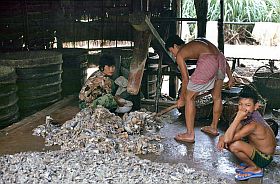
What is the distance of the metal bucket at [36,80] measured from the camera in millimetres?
6122

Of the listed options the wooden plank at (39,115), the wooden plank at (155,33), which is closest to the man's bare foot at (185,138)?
the wooden plank at (155,33)

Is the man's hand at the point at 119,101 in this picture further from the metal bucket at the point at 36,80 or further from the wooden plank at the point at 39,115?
the metal bucket at the point at 36,80

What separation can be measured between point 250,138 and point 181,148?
0.95 m

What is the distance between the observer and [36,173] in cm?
368

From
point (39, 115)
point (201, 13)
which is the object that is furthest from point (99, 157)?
point (201, 13)

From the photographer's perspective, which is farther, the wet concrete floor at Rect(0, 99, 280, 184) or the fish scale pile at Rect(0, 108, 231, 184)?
the wet concrete floor at Rect(0, 99, 280, 184)

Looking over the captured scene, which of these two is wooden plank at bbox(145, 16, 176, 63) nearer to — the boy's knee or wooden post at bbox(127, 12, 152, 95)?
wooden post at bbox(127, 12, 152, 95)

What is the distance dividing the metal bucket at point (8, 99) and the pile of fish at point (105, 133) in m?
0.67

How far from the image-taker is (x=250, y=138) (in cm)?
381

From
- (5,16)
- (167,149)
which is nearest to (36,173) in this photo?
(167,149)

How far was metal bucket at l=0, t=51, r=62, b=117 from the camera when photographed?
20.1 feet

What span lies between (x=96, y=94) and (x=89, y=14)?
3748mm

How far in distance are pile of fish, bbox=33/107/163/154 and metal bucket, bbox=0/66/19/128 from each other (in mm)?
666

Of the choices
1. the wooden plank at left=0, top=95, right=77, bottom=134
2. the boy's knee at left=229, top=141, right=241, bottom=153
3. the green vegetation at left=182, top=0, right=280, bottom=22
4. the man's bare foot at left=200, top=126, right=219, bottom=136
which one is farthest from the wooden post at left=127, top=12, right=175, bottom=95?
the green vegetation at left=182, top=0, right=280, bottom=22
